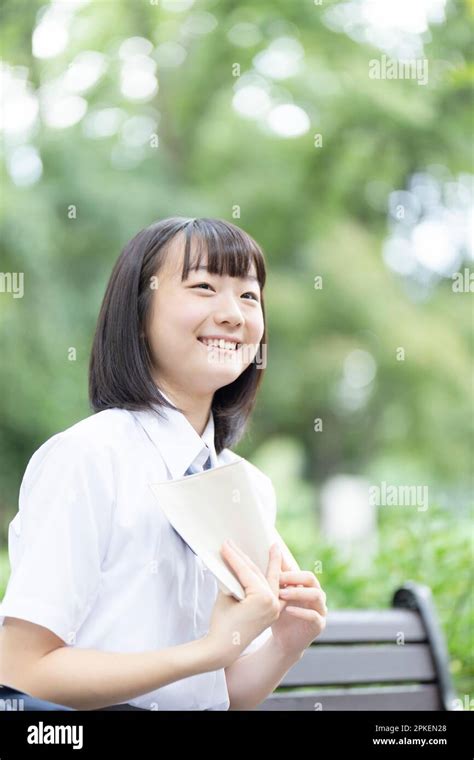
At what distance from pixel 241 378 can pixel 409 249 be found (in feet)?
17.2

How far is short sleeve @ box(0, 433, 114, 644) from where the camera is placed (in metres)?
1.10

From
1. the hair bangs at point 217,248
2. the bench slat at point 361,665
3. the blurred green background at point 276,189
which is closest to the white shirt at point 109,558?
the hair bangs at point 217,248

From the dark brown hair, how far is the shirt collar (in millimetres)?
12

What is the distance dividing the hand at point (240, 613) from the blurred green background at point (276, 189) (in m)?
3.77

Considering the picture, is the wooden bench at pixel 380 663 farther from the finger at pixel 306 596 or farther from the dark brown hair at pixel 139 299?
the dark brown hair at pixel 139 299

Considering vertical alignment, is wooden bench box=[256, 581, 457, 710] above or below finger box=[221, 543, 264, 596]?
below

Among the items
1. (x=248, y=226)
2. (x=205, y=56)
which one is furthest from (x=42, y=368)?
(x=205, y=56)

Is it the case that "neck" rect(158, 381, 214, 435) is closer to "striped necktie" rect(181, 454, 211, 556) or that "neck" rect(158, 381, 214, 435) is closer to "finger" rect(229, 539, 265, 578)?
"striped necktie" rect(181, 454, 211, 556)

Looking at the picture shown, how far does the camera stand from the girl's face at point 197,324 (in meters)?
1.26

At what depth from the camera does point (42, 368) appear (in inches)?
207

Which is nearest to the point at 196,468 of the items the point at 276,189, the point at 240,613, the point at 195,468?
the point at 195,468

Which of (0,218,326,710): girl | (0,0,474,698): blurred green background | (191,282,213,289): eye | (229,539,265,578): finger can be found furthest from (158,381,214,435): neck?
(0,0,474,698): blurred green background

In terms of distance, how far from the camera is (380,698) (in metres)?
1.92

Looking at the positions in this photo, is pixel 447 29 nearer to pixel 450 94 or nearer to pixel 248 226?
pixel 450 94
